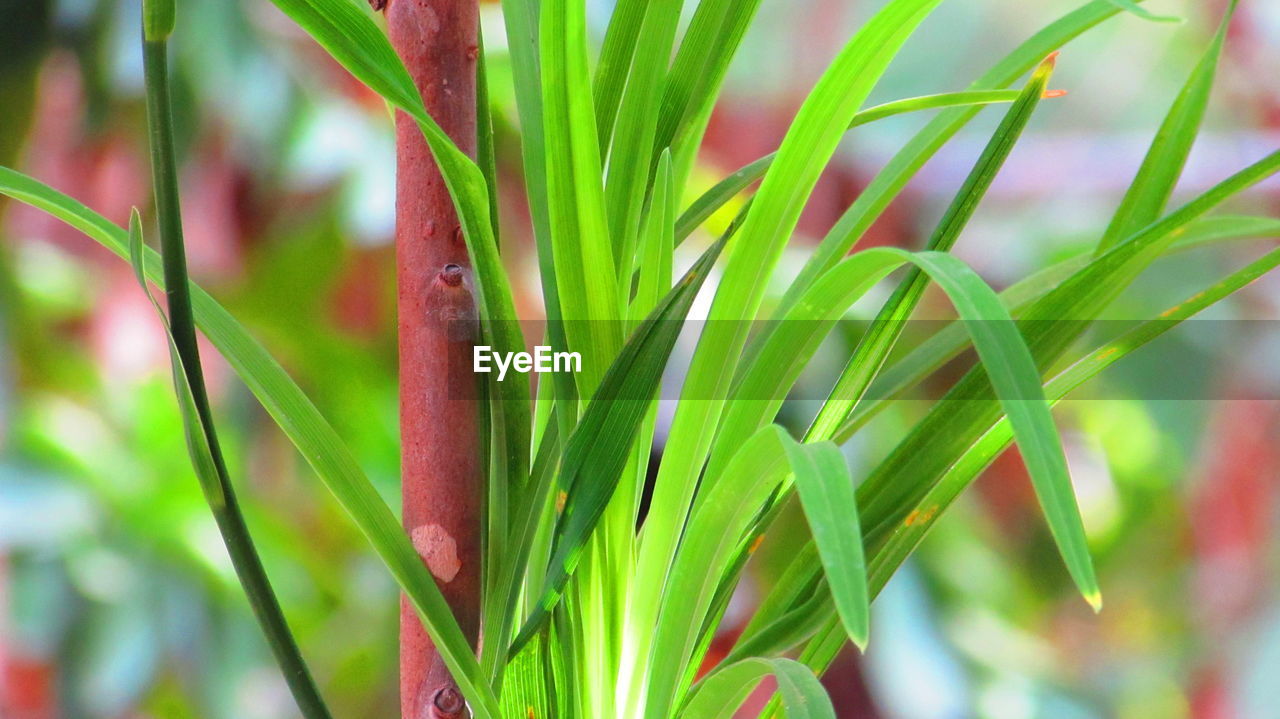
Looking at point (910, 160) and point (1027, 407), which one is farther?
point (910, 160)

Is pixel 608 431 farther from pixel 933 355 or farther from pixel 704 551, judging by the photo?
pixel 933 355

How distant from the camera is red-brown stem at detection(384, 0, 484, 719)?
0.36 meters

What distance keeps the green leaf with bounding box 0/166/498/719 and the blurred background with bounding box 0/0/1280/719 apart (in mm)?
720

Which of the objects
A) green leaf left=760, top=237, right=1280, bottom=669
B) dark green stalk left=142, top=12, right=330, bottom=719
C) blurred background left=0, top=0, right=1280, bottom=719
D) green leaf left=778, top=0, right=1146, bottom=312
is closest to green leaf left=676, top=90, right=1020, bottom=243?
green leaf left=778, top=0, right=1146, bottom=312

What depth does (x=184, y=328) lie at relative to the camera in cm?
25

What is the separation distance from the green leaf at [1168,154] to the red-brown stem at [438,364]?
26 centimetres

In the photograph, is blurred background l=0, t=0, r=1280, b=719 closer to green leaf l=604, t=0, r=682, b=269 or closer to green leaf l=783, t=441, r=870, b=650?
green leaf l=604, t=0, r=682, b=269

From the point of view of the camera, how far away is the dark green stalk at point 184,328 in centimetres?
24

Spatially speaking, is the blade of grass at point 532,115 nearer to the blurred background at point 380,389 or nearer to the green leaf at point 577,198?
the green leaf at point 577,198

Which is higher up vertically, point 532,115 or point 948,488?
point 532,115

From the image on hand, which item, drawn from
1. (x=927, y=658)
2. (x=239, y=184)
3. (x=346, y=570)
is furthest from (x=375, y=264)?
(x=927, y=658)

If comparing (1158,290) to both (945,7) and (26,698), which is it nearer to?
(945,7)

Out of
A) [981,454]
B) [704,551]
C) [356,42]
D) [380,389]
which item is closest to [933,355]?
[981,454]

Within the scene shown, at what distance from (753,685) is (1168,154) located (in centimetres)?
27
